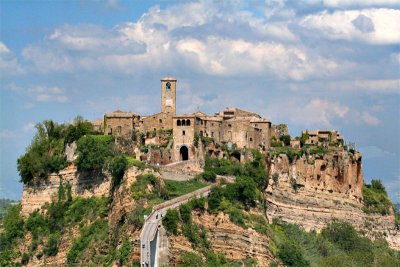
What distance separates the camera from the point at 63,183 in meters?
80.2

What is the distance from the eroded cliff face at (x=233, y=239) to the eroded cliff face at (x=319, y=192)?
11386mm

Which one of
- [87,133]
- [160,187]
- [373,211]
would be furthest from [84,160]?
[373,211]

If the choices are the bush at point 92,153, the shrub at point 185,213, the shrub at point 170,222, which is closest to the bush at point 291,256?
the shrub at point 185,213

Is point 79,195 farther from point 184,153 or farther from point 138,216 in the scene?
point 138,216

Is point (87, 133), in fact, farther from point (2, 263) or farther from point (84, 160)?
point (2, 263)

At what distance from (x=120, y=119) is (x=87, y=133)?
9.85 ft

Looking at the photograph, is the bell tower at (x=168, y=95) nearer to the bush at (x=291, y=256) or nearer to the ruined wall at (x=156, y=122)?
the ruined wall at (x=156, y=122)

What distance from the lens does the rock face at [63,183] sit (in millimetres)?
78188

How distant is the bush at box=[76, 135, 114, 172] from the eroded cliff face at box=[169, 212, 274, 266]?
11.3 meters

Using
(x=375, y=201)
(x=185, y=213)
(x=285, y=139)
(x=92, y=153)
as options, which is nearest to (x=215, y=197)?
(x=185, y=213)

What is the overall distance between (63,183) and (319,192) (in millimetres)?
22612

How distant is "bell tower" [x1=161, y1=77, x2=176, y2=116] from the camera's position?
Answer: 273 ft

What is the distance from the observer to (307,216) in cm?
8525

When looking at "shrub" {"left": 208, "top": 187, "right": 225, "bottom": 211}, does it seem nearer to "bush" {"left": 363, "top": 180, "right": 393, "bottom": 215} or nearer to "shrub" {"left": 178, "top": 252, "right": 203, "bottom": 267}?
"shrub" {"left": 178, "top": 252, "right": 203, "bottom": 267}
